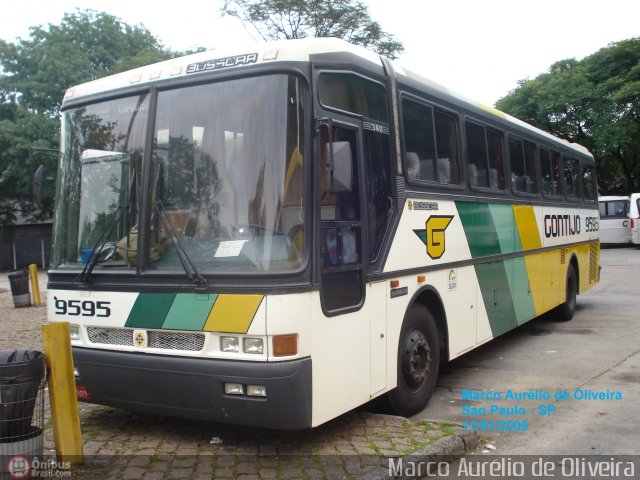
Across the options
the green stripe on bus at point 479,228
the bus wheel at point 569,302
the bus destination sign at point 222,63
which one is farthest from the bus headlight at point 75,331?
the bus wheel at point 569,302

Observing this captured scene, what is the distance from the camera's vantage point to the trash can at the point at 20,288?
1502 cm

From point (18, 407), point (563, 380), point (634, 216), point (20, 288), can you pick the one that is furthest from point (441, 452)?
point (634, 216)

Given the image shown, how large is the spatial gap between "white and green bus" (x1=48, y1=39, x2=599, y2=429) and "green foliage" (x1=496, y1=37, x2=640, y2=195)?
28.7 meters

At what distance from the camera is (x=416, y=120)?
600cm

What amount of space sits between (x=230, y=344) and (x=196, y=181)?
1.23 m

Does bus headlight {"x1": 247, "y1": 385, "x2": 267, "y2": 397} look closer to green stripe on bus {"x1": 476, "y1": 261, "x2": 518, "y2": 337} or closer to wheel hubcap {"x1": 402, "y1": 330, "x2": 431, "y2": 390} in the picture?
wheel hubcap {"x1": 402, "y1": 330, "x2": 431, "y2": 390}

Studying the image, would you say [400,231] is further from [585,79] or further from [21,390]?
[585,79]

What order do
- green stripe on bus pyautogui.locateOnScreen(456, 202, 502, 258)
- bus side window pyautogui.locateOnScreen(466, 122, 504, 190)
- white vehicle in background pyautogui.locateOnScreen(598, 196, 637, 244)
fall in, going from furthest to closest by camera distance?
white vehicle in background pyautogui.locateOnScreen(598, 196, 637, 244) < bus side window pyautogui.locateOnScreen(466, 122, 504, 190) < green stripe on bus pyautogui.locateOnScreen(456, 202, 502, 258)

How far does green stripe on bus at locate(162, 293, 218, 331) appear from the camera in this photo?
14.3ft

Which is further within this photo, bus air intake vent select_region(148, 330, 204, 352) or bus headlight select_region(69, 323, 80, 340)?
bus headlight select_region(69, 323, 80, 340)

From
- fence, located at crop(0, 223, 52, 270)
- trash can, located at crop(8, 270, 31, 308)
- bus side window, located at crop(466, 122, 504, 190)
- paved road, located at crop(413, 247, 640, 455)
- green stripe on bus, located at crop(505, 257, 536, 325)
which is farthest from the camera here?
fence, located at crop(0, 223, 52, 270)

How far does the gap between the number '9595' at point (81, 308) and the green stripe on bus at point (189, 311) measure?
62 centimetres

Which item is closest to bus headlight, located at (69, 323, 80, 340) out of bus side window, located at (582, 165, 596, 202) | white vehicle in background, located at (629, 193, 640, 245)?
bus side window, located at (582, 165, 596, 202)

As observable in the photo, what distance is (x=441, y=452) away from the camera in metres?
4.58
